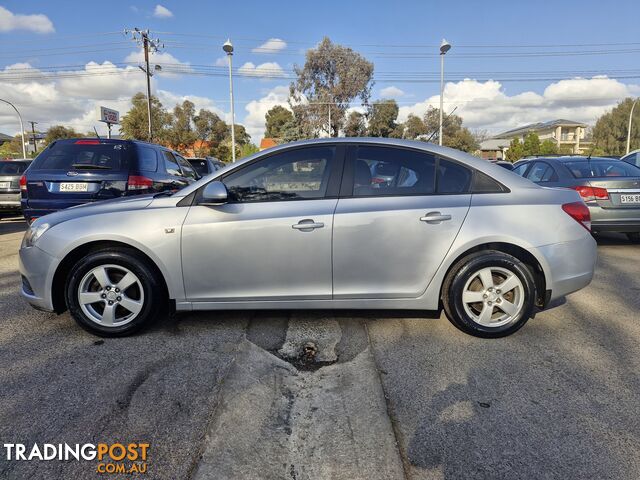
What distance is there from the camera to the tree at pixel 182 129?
3975cm

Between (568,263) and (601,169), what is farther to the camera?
(601,169)

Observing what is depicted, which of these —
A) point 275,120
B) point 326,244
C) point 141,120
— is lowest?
point 326,244

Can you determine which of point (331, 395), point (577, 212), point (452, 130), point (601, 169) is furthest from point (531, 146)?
point (331, 395)

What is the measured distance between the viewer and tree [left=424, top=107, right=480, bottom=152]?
5231 cm

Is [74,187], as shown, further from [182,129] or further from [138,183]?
[182,129]

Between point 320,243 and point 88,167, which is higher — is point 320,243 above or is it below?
below

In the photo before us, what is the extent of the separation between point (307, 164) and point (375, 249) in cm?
90

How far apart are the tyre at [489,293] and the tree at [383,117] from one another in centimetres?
4305

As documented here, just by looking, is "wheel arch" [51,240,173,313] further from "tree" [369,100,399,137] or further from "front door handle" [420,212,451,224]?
"tree" [369,100,399,137]

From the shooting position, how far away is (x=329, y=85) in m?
41.0

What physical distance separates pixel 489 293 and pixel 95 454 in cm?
286

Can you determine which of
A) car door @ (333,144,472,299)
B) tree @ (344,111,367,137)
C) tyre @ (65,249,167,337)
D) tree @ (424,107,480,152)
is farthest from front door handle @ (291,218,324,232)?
tree @ (424,107,480,152)

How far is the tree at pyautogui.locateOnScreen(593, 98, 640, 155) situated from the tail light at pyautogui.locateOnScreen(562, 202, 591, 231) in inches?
2385

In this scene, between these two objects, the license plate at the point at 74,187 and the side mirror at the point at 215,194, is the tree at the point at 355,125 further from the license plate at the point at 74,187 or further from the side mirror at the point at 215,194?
the side mirror at the point at 215,194
